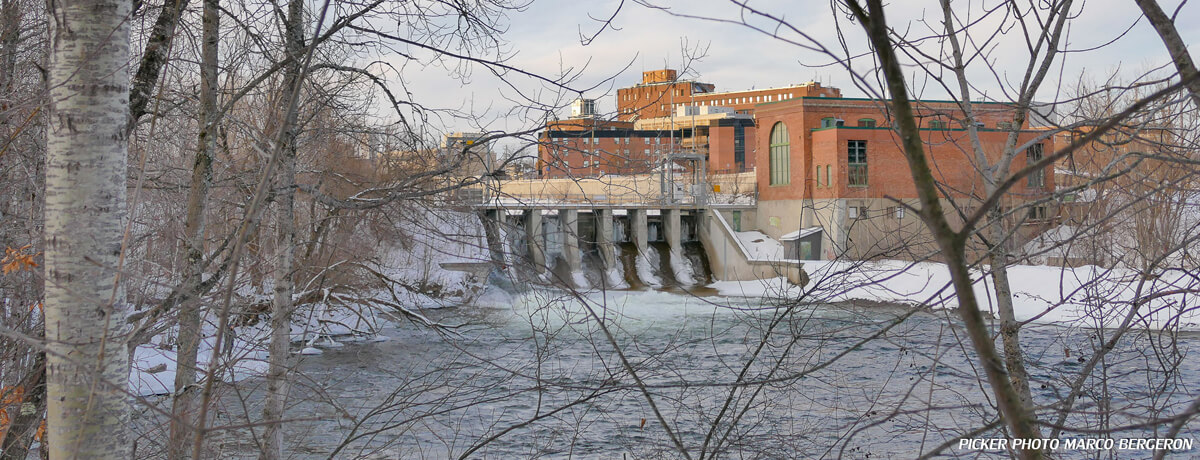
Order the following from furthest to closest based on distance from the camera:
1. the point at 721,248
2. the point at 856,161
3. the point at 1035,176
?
1. the point at 856,161
2. the point at 721,248
3. the point at 1035,176

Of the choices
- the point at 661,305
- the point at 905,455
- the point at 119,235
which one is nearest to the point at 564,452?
the point at 905,455

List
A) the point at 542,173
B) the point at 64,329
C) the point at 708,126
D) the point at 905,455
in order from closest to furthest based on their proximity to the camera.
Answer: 1. the point at 64,329
2. the point at 542,173
3. the point at 905,455
4. the point at 708,126

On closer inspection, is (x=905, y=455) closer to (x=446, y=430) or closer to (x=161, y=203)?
(x=446, y=430)

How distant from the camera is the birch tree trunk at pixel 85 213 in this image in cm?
231

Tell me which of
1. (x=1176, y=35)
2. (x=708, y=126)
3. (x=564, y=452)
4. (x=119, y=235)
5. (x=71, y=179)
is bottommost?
(x=564, y=452)

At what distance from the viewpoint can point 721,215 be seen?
3694 centimetres

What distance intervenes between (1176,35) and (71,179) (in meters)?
3.19

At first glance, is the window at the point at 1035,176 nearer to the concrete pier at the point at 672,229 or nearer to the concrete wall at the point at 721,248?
the concrete wall at the point at 721,248

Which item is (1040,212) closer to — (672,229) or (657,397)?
(657,397)

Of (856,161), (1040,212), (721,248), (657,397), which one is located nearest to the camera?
(1040,212)

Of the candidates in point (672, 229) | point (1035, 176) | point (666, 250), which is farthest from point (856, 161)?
point (1035, 176)

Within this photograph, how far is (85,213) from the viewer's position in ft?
7.75

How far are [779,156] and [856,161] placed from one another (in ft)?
12.6

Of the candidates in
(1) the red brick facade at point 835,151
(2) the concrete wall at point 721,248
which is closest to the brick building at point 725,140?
(1) the red brick facade at point 835,151
